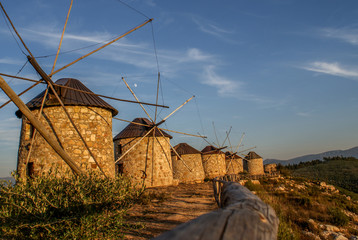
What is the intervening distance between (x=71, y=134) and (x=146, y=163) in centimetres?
943

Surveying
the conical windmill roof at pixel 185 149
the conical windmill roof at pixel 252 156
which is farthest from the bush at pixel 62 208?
the conical windmill roof at pixel 252 156

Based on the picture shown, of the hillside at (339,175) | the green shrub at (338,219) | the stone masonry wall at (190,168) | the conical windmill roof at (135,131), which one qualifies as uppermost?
the conical windmill roof at (135,131)

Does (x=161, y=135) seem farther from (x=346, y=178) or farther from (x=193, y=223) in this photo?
(x=346, y=178)

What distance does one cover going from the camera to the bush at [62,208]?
414 cm

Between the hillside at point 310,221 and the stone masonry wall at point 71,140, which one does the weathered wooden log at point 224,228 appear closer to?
the hillside at point 310,221

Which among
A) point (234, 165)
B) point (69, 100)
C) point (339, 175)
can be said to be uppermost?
point (69, 100)

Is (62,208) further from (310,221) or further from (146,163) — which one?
(146,163)

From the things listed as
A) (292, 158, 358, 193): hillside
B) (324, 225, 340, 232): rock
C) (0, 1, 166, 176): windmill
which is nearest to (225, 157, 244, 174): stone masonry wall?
(292, 158, 358, 193): hillside

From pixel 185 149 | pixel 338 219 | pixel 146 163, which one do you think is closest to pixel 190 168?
pixel 185 149

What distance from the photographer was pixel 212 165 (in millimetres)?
34469

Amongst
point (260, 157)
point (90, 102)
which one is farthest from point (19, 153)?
point (260, 157)

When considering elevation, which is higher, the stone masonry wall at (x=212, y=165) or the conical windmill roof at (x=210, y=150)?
the conical windmill roof at (x=210, y=150)

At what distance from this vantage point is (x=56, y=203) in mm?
4410

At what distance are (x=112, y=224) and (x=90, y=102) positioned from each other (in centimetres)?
722
